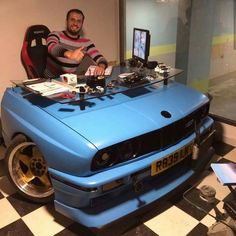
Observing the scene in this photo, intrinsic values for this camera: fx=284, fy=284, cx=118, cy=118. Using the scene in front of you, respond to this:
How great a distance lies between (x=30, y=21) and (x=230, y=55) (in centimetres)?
195

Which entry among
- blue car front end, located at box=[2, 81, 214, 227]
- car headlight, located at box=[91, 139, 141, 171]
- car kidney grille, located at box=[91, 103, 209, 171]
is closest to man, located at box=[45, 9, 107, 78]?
blue car front end, located at box=[2, 81, 214, 227]

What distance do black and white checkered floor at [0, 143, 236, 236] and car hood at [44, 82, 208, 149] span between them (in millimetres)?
447

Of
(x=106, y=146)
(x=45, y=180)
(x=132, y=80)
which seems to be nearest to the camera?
(x=106, y=146)

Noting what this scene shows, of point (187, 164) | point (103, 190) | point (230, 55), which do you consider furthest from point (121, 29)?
point (103, 190)

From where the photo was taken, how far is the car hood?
1503 mm

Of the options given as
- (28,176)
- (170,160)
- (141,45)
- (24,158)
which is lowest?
(28,176)

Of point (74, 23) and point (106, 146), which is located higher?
point (74, 23)

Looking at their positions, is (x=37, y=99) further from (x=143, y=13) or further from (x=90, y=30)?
(x=143, y=13)

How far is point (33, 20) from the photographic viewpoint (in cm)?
258

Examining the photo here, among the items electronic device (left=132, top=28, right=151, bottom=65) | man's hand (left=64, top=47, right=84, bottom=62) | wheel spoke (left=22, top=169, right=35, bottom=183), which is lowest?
wheel spoke (left=22, top=169, right=35, bottom=183)

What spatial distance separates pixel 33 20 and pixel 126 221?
1927 mm

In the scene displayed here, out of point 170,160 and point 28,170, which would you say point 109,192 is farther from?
point 28,170

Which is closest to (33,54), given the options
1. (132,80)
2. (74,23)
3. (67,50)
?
(67,50)

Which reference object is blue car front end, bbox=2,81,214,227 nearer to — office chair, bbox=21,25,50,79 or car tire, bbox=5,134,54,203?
car tire, bbox=5,134,54,203
